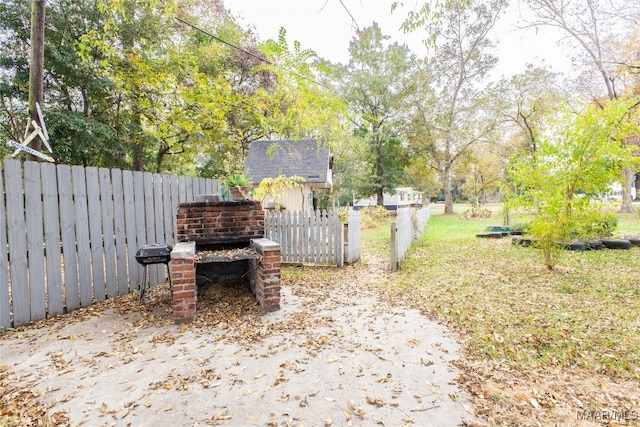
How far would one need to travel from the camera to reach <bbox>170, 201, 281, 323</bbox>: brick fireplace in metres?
3.72

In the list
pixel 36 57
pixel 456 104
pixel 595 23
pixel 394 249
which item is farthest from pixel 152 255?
pixel 456 104

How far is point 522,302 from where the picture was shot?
4.37 m

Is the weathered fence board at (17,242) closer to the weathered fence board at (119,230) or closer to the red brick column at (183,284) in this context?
the weathered fence board at (119,230)

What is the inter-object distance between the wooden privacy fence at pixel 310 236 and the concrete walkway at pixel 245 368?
2924 mm

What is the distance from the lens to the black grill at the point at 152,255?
4.29 meters

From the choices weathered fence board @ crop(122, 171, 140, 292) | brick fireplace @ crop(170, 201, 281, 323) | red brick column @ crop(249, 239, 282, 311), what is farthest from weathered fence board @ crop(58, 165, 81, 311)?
red brick column @ crop(249, 239, 282, 311)

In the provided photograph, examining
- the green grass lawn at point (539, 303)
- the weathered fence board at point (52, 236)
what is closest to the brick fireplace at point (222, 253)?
the weathered fence board at point (52, 236)

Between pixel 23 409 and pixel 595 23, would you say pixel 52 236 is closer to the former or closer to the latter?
pixel 23 409

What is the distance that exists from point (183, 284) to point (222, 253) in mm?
670

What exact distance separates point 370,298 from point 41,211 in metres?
4.49

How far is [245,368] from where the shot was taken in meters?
2.74

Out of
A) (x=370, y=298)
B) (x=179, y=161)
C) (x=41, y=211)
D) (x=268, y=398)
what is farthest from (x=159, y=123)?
(x=179, y=161)

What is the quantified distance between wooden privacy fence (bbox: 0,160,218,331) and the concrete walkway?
0.36m

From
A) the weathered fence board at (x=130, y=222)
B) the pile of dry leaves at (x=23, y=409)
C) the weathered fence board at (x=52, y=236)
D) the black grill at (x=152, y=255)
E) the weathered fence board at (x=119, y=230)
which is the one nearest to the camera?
the pile of dry leaves at (x=23, y=409)
